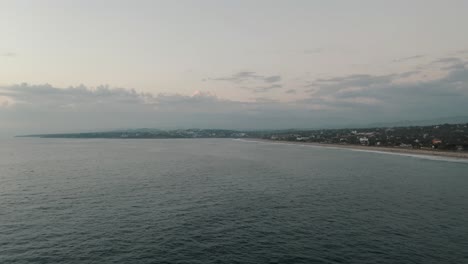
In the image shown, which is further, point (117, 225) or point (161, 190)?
point (161, 190)

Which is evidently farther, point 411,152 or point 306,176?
point 411,152

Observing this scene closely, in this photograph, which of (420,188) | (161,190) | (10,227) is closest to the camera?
(10,227)

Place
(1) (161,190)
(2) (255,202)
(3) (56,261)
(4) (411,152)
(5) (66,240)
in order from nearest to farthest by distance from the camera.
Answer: (3) (56,261)
(5) (66,240)
(2) (255,202)
(1) (161,190)
(4) (411,152)

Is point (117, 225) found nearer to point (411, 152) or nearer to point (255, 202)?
point (255, 202)

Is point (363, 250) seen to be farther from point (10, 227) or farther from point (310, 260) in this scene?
point (10, 227)

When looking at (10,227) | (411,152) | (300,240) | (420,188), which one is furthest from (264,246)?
(411,152)

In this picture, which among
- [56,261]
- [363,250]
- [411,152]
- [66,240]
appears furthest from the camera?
[411,152]

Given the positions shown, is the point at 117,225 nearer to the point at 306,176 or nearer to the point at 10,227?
the point at 10,227

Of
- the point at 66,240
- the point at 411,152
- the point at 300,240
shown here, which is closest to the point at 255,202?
the point at 300,240

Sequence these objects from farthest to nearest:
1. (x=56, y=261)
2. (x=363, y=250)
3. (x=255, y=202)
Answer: (x=255, y=202) → (x=363, y=250) → (x=56, y=261)

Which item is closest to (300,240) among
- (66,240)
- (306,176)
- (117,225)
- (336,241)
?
(336,241)
